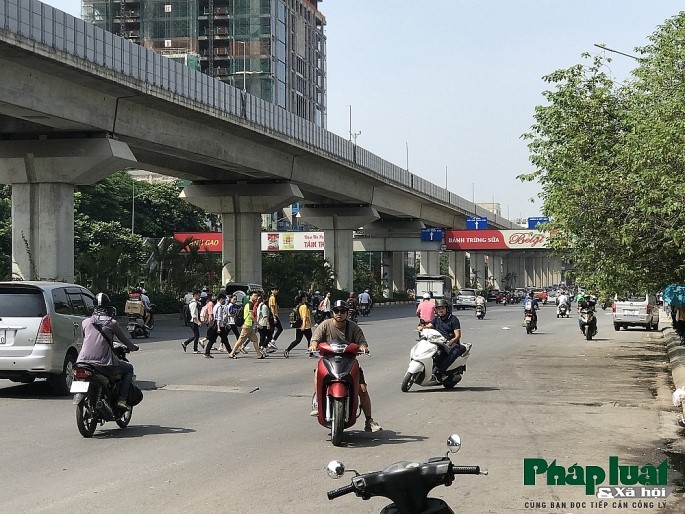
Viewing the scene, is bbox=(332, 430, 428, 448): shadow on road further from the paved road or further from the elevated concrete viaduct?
the elevated concrete viaduct

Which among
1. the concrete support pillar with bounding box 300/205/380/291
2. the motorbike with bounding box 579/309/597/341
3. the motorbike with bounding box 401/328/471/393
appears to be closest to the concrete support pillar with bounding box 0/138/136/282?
the motorbike with bounding box 579/309/597/341

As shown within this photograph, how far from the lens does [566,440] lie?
12.0 m

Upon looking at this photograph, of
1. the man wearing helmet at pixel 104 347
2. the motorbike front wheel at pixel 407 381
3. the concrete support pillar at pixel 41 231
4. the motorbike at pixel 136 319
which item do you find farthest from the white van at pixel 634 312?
the man wearing helmet at pixel 104 347

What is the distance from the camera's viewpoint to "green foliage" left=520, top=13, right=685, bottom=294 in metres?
20.7

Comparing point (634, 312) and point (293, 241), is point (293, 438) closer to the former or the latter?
point (634, 312)

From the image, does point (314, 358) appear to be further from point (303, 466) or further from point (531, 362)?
point (303, 466)

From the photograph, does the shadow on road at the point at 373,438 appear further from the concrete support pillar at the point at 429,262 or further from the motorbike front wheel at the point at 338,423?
the concrete support pillar at the point at 429,262

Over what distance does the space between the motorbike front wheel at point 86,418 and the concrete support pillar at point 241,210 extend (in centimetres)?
4288

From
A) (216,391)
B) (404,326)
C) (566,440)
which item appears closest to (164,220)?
(404,326)

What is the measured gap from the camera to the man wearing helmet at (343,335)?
1218cm

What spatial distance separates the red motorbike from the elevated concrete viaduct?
19626 millimetres

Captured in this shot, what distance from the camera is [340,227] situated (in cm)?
7425

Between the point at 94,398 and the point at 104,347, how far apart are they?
2.03 ft

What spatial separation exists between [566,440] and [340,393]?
104 inches
